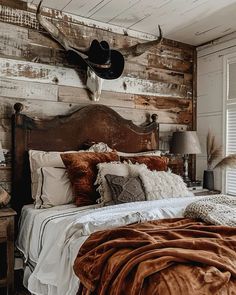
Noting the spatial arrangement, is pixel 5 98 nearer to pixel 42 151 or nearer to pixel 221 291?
pixel 42 151

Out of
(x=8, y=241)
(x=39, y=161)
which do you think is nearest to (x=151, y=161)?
(x=39, y=161)

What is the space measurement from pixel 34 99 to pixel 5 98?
0.91 feet

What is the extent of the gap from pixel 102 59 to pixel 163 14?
2.77 ft

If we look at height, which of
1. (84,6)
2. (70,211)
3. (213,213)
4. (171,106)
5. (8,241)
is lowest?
Result: (8,241)

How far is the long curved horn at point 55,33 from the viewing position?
2775 mm

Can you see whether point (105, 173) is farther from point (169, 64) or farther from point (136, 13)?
point (169, 64)

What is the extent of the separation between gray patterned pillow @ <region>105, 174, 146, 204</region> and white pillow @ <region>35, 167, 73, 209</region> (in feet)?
1.32

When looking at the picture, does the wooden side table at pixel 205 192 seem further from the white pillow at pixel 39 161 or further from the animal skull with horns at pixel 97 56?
the white pillow at pixel 39 161

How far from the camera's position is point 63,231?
1.89m

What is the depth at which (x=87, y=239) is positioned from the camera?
1.60 metres

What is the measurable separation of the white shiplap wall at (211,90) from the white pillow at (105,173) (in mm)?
1769

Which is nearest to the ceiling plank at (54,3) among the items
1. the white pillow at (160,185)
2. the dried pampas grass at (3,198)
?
the white pillow at (160,185)

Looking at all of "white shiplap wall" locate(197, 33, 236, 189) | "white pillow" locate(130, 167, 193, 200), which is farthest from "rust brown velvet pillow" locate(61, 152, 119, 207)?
"white shiplap wall" locate(197, 33, 236, 189)

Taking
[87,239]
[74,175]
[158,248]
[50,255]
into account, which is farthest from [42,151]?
[158,248]
